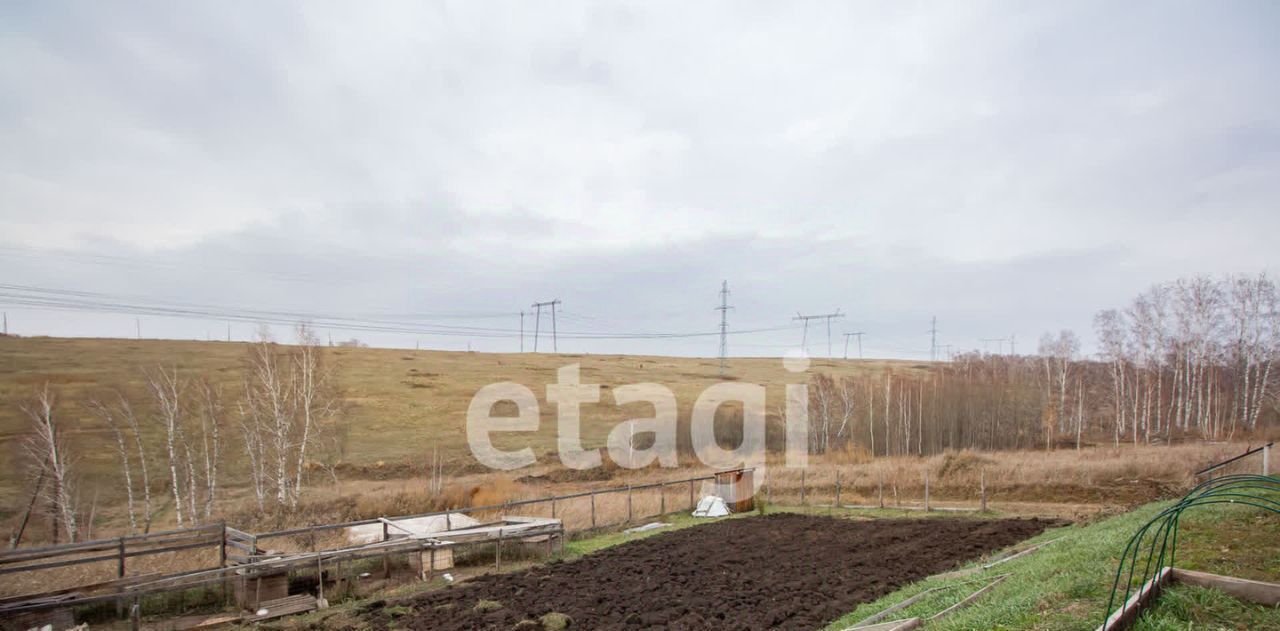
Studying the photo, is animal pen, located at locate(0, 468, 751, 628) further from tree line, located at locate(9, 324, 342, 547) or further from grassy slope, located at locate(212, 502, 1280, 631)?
tree line, located at locate(9, 324, 342, 547)

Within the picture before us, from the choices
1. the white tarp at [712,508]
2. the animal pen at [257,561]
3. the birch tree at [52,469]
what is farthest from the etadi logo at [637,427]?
the birch tree at [52,469]

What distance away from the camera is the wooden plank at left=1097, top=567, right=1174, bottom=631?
15.0 ft

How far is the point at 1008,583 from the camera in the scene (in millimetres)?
7797

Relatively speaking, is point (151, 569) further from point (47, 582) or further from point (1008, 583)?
point (1008, 583)

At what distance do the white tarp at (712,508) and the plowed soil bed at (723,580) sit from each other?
5.09 meters

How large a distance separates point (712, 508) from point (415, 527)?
10.1 metres

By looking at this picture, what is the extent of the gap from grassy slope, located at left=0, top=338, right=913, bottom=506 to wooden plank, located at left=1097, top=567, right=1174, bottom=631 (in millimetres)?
31433

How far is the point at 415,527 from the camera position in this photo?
725 inches

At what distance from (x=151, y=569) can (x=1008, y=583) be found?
59.9 feet

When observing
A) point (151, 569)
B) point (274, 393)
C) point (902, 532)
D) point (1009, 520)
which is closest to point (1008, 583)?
point (902, 532)

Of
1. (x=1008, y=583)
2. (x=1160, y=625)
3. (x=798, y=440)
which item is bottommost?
(x=798, y=440)

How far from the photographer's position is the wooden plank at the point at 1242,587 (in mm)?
4840

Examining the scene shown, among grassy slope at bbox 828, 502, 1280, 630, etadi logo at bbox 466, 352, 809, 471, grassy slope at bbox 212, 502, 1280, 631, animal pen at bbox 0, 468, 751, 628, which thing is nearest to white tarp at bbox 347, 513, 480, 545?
animal pen at bbox 0, 468, 751, 628

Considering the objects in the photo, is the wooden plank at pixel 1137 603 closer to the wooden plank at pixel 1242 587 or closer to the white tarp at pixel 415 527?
the wooden plank at pixel 1242 587
